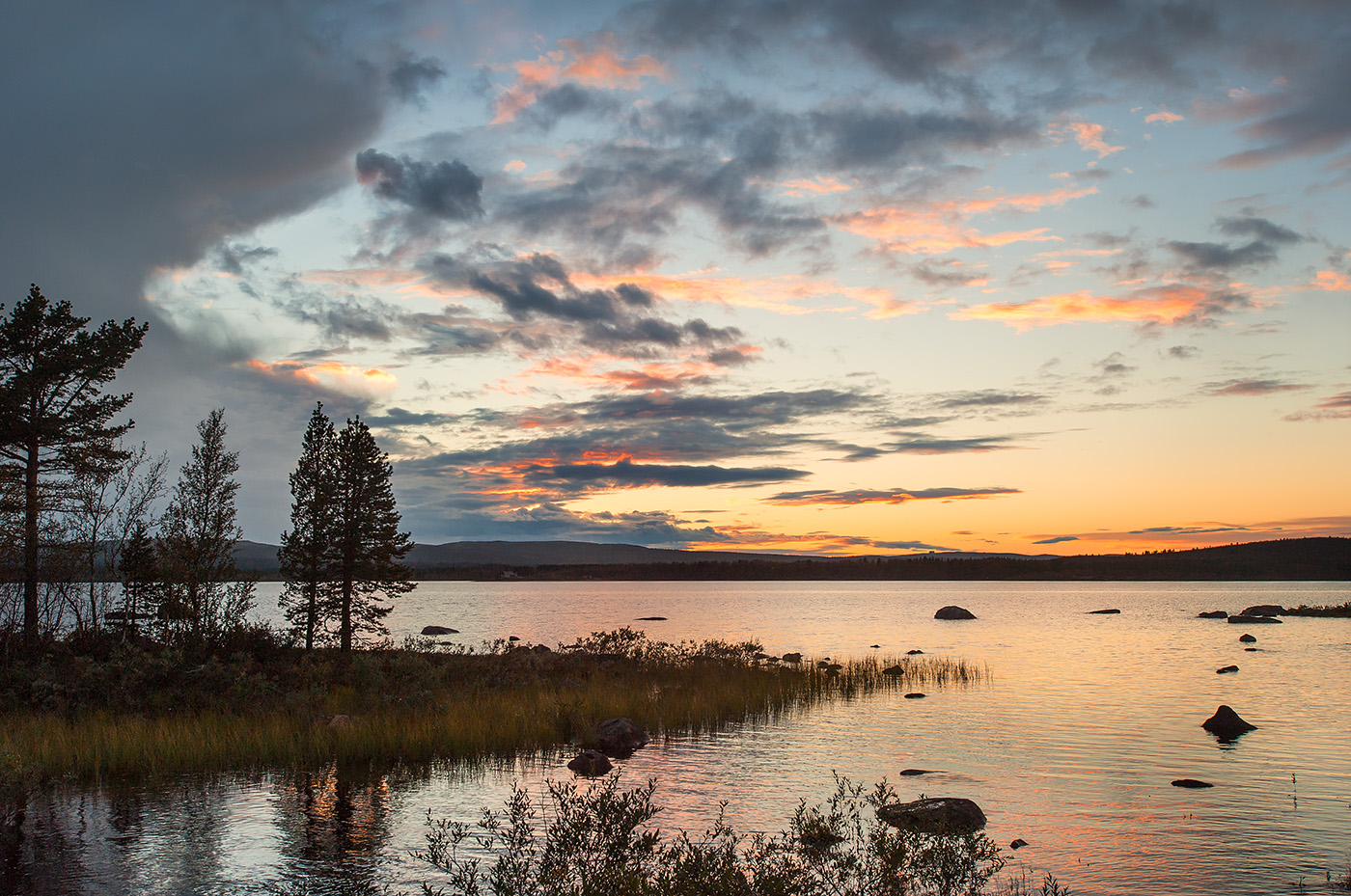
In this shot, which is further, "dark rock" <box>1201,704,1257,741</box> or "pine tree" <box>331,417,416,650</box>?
"pine tree" <box>331,417,416,650</box>

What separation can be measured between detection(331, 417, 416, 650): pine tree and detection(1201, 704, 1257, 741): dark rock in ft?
129

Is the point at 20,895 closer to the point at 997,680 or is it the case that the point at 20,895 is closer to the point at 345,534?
the point at 345,534

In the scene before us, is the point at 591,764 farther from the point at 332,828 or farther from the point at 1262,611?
the point at 1262,611

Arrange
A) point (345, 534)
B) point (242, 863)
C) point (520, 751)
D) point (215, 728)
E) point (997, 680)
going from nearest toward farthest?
point (242, 863)
point (215, 728)
point (520, 751)
point (997, 680)
point (345, 534)

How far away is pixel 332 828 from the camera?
16297 mm

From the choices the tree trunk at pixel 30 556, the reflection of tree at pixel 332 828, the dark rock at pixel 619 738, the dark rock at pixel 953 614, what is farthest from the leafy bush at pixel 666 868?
the dark rock at pixel 953 614

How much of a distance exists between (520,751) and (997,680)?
2842 cm

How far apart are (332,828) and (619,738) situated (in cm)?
1022

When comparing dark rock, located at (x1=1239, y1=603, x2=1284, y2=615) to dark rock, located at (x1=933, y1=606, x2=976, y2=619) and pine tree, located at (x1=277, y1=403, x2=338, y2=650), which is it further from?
pine tree, located at (x1=277, y1=403, x2=338, y2=650)

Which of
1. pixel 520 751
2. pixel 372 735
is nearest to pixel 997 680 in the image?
pixel 520 751

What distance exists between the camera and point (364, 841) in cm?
1552

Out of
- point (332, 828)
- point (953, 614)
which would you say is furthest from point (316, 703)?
point (953, 614)

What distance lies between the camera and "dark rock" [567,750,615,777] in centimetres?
2153

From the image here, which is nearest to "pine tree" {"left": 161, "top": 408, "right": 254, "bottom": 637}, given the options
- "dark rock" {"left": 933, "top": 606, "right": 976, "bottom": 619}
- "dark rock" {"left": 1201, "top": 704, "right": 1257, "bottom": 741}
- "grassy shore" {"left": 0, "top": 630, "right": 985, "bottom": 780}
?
"grassy shore" {"left": 0, "top": 630, "right": 985, "bottom": 780}
